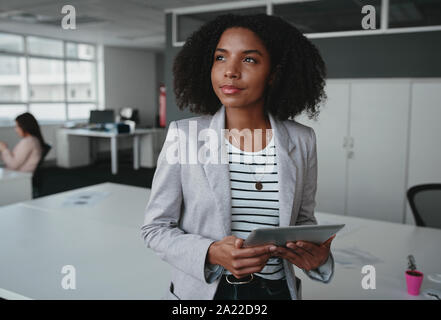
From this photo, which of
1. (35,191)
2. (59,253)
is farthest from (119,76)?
(59,253)

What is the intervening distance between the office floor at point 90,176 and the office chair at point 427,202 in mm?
4706

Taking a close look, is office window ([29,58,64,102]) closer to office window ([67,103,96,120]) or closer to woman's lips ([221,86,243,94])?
office window ([67,103,96,120])

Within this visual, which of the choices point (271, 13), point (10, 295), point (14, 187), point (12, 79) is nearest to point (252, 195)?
point (10, 295)

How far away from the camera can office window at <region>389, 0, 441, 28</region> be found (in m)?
4.52

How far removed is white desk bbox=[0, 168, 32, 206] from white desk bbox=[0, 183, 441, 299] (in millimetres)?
802

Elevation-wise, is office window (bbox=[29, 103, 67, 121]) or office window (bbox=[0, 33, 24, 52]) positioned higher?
office window (bbox=[0, 33, 24, 52])

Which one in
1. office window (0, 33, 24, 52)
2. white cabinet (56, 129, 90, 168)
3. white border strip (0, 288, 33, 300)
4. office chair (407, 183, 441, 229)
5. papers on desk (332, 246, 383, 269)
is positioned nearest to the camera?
white border strip (0, 288, 33, 300)

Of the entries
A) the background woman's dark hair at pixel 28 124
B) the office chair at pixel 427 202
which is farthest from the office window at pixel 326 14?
the background woman's dark hair at pixel 28 124

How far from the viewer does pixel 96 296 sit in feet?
5.12

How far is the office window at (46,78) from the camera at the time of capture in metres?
8.48

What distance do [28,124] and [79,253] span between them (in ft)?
8.13

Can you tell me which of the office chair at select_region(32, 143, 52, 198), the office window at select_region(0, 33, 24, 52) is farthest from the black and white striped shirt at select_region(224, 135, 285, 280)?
the office window at select_region(0, 33, 24, 52)

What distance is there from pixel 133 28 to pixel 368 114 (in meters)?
4.92

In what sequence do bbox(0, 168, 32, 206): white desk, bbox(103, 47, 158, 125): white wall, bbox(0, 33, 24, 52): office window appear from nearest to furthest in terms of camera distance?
bbox(0, 168, 32, 206): white desk
bbox(0, 33, 24, 52): office window
bbox(103, 47, 158, 125): white wall
